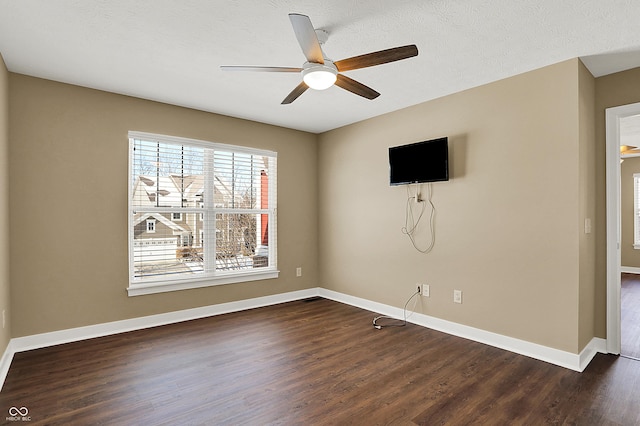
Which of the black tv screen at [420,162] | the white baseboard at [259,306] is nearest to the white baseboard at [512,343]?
the white baseboard at [259,306]

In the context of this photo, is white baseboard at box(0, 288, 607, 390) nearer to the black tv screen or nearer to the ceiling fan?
the black tv screen

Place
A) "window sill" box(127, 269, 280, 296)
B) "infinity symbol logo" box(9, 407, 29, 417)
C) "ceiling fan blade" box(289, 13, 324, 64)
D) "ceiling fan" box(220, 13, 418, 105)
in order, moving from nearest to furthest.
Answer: "ceiling fan blade" box(289, 13, 324, 64), "ceiling fan" box(220, 13, 418, 105), "infinity symbol logo" box(9, 407, 29, 417), "window sill" box(127, 269, 280, 296)

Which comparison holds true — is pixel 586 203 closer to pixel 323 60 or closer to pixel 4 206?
pixel 323 60

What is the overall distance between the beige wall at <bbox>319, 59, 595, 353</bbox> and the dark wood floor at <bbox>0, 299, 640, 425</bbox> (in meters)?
0.46

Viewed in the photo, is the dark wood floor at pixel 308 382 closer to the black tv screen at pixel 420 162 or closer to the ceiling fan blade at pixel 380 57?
the black tv screen at pixel 420 162

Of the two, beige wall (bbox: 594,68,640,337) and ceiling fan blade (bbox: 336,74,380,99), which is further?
beige wall (bbox: 594,68,640,337)

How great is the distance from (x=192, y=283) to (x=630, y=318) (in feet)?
17.0

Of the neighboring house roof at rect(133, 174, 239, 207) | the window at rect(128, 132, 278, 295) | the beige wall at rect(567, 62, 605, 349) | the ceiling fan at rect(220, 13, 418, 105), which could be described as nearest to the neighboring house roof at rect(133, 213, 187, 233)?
the window at rect(128, 132, 278, 295)

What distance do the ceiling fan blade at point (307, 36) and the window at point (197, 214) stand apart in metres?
2.43

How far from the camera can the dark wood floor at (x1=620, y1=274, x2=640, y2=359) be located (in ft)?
10.1

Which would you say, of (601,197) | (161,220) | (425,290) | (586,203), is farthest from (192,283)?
(601,197)

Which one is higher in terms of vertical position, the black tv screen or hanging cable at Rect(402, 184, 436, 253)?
the black tv screen

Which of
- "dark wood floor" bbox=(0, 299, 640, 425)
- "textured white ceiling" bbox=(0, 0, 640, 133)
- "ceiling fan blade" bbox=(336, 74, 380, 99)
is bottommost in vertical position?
"dark wood floor" bbox=(0, 299, 640, 425)

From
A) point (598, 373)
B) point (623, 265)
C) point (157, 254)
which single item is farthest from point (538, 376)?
point (623, 265)
